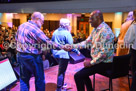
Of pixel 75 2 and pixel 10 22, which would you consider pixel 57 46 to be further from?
pixel 10 22

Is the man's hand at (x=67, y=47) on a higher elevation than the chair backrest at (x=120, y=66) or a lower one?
higher

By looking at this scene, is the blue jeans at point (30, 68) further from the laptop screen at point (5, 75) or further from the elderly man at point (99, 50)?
the elderly man at point (99, 50)

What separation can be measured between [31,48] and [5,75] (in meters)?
0.58

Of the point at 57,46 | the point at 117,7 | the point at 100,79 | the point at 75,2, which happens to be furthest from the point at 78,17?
the point at 57,46

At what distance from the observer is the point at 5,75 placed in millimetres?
2072

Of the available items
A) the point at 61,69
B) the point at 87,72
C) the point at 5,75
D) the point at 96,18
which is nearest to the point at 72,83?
the point at 61,69

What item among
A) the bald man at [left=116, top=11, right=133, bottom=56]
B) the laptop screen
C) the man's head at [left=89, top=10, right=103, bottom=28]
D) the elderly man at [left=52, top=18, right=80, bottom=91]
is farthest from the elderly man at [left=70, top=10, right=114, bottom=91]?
the bald man at [left=116, top=11, right=133, bottom=56]

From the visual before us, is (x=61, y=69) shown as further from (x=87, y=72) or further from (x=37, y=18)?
(x=37, y=18)

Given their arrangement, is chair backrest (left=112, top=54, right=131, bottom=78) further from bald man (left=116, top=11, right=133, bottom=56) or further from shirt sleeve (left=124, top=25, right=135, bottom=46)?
bald man (left=116, top=11, right=133, bottom=56)

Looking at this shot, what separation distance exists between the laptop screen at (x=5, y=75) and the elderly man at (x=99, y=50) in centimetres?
95

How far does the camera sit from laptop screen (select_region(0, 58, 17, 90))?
1999 mm

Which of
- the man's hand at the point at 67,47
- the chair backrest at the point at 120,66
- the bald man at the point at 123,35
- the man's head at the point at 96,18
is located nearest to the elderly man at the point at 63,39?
the man's hand at the point at 67,47

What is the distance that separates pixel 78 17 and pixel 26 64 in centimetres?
1415

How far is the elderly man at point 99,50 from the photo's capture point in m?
2.42
